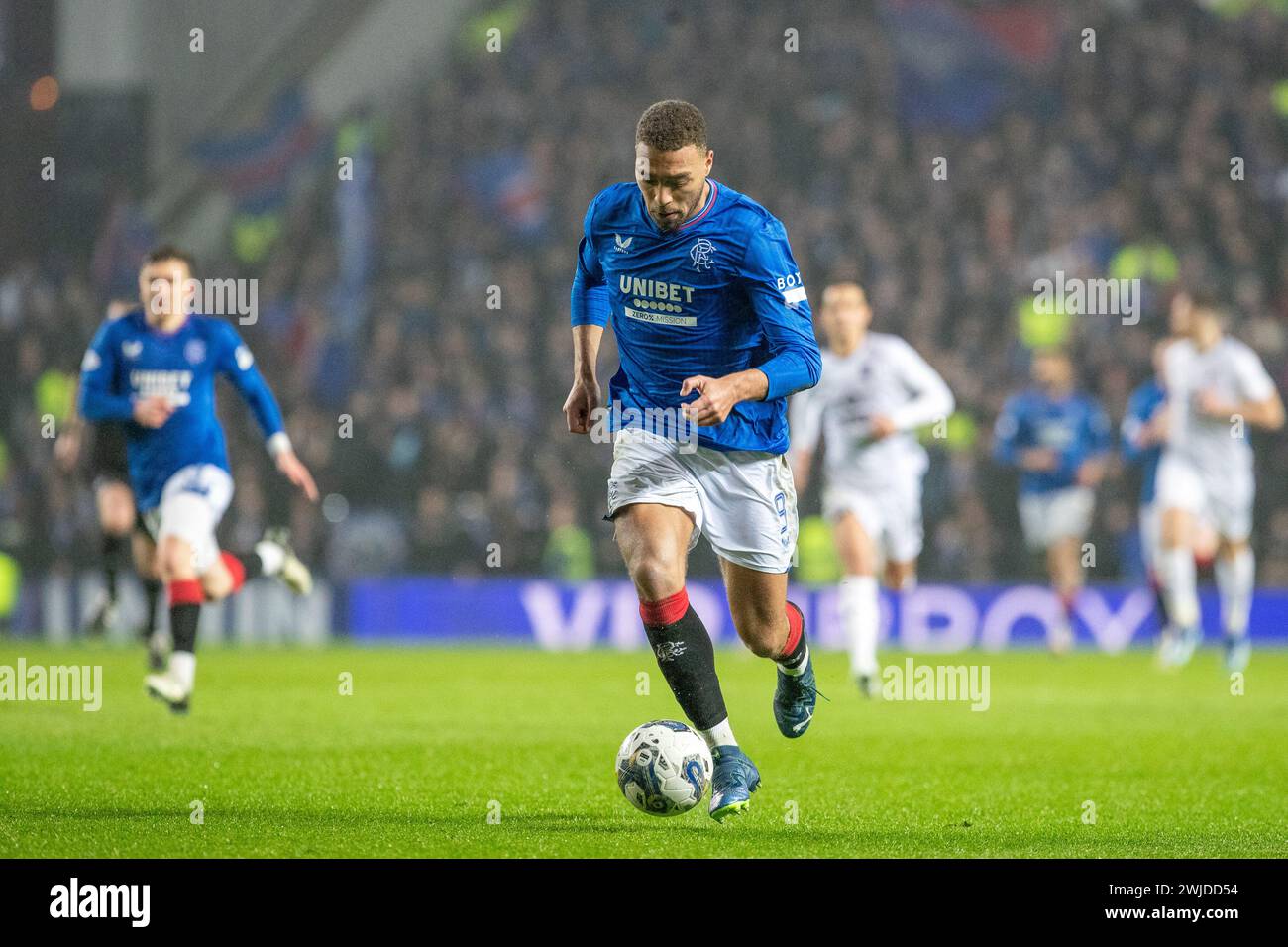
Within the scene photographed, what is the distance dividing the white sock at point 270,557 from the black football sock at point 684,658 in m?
4.98

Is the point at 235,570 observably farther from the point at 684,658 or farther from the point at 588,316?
the point at 684,658

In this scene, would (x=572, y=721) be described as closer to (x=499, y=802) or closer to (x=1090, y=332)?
(x=499, y=802)

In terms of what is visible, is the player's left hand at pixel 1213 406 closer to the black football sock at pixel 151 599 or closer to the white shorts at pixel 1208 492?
the white shorts at pixel 1208 492

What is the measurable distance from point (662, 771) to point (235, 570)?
492 centimetres

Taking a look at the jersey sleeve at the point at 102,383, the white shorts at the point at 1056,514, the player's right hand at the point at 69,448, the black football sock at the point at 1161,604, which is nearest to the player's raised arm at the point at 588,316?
the jersey sleeve at the point at 102,383

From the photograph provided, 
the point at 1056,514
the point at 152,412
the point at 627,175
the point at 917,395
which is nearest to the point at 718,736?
the point at 152,412

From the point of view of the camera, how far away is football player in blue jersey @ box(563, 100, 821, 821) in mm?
5984

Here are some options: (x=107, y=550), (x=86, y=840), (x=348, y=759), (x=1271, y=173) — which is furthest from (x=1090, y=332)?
(x=86, y=840)

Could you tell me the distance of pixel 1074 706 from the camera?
11.1 m

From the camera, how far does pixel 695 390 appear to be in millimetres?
6129

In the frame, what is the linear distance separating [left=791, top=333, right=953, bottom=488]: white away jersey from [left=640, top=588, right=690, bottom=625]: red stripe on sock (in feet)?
17.9

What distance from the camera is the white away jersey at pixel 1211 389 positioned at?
46.0 feet

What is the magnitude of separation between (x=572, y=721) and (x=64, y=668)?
4752 mm
